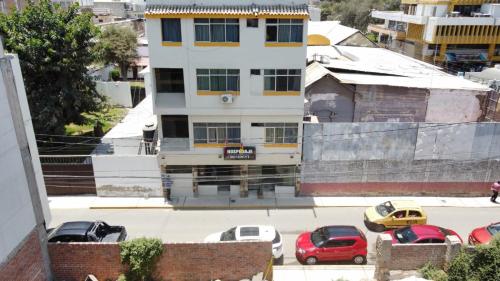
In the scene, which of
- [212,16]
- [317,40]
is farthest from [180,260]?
[317,40]

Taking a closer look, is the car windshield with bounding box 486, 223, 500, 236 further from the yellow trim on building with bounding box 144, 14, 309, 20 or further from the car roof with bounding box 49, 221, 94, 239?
the car roof with bounding box 49, 221, 94, 239

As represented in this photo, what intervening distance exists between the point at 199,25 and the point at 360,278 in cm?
1445

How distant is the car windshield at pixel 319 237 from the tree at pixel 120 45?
3185 cm

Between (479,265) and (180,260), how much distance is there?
1094cm

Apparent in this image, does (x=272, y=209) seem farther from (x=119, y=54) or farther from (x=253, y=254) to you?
(x=119, y=54)

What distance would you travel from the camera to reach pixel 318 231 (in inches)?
739

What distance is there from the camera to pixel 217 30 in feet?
69.3

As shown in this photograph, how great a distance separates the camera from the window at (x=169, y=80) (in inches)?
931

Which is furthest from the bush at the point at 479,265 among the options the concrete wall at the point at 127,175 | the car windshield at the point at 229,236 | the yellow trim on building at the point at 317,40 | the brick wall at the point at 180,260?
the yellow trim on building at the point at 317,40

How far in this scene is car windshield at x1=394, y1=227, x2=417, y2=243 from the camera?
17.9 metres

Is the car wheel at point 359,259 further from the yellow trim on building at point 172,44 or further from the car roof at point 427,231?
the yellow trim on building at point 172,44

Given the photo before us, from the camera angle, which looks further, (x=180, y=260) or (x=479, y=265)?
(x=180, y=260)

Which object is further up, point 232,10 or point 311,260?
point 232,10

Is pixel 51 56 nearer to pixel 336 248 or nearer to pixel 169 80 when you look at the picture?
pixel 169 80
